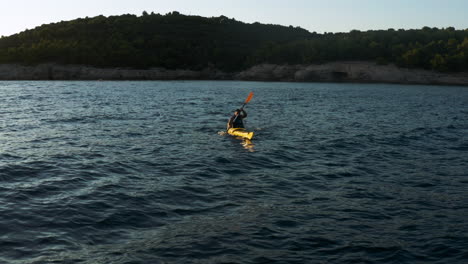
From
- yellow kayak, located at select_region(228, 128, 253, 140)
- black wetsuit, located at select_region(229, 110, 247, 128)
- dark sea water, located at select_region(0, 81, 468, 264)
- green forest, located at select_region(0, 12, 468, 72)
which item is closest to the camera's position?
dark sea water, located at select_region(0, 81, 468, 264)

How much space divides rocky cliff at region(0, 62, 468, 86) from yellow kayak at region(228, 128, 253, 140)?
84339mm

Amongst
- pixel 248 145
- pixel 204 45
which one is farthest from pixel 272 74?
pixel 248 145

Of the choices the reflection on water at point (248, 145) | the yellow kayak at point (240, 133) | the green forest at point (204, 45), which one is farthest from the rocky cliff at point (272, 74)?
the reflection on water at point (248, 145)

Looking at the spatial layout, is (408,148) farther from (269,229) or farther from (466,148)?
(269,229)

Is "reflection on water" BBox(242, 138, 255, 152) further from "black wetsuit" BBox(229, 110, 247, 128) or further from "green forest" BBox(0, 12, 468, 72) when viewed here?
"green forest" BBox(0, 12, 468, 72)

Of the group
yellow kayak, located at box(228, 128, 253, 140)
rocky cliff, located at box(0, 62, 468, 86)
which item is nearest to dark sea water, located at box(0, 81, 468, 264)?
yellow kayak, located at box(228, 128, 253, 140)

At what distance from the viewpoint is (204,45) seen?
132 meters

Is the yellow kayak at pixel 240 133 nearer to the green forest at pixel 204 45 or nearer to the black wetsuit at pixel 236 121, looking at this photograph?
the black wetsuit at pixel 236 121

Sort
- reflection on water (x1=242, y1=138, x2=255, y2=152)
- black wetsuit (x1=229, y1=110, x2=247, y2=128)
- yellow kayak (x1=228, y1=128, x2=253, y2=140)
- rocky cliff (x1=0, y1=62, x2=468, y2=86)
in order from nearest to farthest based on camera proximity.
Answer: reflection on water (x1=242, y1=138, x2=255, y2=152) → yellow kayak (x1=228, y1=128, x2=253, y2=140) → black wetsuit (x1=229, y1=110, x2=247, y2=128) → rocky cliff (x1=0, y1=62, x2=468, y2=86)

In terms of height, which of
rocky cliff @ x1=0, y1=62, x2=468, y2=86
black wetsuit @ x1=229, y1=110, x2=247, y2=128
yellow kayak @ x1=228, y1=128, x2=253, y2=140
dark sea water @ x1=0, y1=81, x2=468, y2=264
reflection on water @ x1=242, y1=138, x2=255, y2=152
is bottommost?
Result: dark sea water @ x1=0, y1=81, x2=468, y2=264

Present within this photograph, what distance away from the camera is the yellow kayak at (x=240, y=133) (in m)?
23.7

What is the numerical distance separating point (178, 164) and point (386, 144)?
11741 mm

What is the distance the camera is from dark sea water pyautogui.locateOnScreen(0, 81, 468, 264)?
370 inches

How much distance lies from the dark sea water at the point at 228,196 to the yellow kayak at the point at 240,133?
1.75ft
